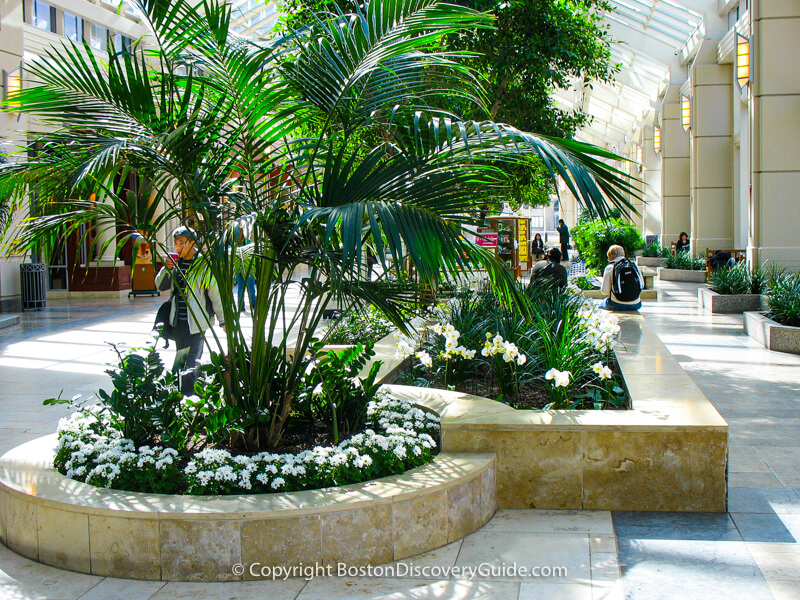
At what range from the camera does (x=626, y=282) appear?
10.6m

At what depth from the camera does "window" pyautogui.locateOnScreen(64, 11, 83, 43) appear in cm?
2177

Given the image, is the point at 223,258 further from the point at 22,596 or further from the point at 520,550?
the point at 520,550

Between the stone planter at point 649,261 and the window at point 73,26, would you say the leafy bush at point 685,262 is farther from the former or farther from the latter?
the window at point 73,26

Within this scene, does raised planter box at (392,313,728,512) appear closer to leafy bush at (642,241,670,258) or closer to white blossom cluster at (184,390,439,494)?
white blossom cluster at (184,390,439,494)

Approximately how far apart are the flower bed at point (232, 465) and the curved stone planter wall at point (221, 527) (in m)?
0.11

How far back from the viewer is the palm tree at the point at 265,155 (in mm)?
3900

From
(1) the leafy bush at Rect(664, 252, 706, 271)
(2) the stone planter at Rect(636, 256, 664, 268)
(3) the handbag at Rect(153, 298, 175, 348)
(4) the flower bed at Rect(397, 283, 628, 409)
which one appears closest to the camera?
(4) the flower bed at Rect(397, 283, 628, 409)

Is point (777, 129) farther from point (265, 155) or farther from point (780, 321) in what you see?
point (265, 155)

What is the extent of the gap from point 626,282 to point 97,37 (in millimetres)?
18933

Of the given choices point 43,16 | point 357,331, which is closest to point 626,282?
point 357,331

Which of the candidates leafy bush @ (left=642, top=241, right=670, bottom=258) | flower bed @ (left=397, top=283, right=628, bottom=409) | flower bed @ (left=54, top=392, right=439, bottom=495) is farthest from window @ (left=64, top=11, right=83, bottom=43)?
flower bed @ (left=54, top=392, right=439, bottom=495)

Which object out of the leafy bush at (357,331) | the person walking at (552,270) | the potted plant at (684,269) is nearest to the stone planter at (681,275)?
the potted plant at (684,269)

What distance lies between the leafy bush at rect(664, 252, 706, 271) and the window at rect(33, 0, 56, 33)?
59.1 feet

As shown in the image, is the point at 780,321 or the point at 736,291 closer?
the point at 780,321
